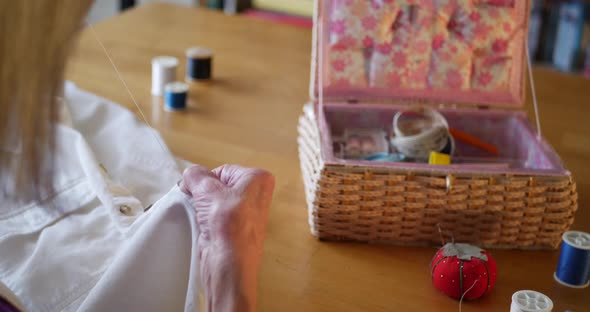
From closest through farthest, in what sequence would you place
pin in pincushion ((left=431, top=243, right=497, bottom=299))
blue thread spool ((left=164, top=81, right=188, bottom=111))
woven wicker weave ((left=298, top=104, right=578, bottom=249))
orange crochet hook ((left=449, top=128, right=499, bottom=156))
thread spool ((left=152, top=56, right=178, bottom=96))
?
pin in pincushion ((left=431, top=243, right=497, bottom=299)) → woven wicker weave ((left=298, top=104, right=578, bottom=249)) → orange crochet hook ((left=449, top=128, right=499, bottom=156)) → blue thread spool ((left=164, top=81, right=188, bottom=111)) → thread spool ((left=152, top=56, right=178, bottom=96))

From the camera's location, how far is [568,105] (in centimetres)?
210

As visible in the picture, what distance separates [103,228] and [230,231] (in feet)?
1.48

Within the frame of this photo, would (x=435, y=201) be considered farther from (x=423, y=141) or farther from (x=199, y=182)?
(x=199, y=182)

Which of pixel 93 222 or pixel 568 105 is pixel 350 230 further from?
pixel 568 105

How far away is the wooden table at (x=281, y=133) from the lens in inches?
51.9

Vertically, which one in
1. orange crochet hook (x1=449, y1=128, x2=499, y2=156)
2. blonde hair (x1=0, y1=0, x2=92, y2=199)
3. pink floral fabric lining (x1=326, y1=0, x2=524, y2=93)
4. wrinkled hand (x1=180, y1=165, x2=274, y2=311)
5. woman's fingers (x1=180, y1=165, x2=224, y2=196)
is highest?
blonde hair (x1=0, y1=0, x2=92, y2=199)

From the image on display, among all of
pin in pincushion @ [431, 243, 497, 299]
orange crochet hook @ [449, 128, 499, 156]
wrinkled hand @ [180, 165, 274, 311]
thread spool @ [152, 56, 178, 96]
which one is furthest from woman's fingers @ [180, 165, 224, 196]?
thread spool @ [152, 56, 178, 96]

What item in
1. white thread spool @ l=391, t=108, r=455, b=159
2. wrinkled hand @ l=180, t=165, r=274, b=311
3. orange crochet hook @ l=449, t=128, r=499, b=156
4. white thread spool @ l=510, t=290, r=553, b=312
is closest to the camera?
wrinkled hand @ l=180, t=165, r=274, b=311

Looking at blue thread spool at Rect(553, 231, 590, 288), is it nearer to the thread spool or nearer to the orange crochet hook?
the orange crochet hook

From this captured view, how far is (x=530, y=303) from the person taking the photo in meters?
1.20

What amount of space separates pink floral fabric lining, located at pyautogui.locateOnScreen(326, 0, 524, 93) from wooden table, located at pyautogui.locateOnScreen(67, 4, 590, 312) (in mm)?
270

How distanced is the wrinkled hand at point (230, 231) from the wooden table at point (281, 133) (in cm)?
24

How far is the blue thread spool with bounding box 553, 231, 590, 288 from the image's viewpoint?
1326 mm

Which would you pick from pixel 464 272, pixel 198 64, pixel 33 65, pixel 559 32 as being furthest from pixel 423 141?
pixel 559 32
